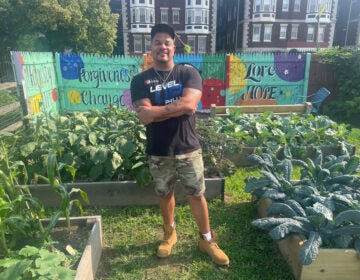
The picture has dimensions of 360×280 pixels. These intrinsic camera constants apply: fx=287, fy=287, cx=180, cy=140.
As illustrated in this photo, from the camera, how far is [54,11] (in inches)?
1047

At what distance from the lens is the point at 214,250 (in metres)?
2.97

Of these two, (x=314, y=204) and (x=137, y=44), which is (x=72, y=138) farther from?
(x=137, y=44)

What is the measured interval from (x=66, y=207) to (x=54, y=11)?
28.9 m

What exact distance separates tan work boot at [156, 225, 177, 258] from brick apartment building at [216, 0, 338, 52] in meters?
39.1

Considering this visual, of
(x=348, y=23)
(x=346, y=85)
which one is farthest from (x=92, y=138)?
(x=348, y=23)

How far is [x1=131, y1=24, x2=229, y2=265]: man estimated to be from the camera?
2.67 meters

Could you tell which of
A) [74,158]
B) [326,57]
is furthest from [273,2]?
[74,158]

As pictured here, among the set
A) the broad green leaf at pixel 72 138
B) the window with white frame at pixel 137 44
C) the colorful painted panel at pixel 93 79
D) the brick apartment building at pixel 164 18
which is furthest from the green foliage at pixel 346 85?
the window with white frame at pixel 137 44

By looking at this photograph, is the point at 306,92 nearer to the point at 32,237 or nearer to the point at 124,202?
the point at 124,202

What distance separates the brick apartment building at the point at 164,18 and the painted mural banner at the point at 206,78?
31.2 metres

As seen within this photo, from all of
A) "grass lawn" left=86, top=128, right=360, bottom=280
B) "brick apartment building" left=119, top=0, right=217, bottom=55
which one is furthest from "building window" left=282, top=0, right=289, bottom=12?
"grass lawn" left=86, top=128, right=360, bottom=280

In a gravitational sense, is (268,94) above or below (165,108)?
below

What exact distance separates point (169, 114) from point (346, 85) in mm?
9264

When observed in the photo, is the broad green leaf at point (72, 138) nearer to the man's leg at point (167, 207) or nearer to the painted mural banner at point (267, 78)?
the man's leg at point (167, 207)
